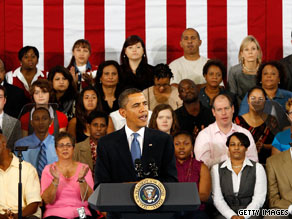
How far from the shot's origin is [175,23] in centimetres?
832

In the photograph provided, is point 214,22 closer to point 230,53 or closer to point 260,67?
point 230,53

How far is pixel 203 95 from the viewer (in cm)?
704

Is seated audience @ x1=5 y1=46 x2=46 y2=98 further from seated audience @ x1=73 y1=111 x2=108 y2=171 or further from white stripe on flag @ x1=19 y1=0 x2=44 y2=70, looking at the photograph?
seated audience @ x1=73 y1=111 x2=108 y2=171

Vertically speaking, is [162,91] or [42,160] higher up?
[162,91]

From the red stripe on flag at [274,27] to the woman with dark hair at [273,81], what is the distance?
1188mm

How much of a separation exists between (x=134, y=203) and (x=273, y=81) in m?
4.11

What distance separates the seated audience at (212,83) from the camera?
7.00 m

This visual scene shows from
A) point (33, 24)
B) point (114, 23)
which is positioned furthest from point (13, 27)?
point (114, 23)

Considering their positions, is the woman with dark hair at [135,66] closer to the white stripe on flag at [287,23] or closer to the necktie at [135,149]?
the white stripe on flag at [287,23]

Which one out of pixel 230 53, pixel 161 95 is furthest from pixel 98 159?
pixel 230 53

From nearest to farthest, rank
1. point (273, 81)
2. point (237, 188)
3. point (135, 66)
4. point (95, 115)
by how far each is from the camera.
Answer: point (237, 188) → point (95, 115) → point (273, 81) → point (135, 66)

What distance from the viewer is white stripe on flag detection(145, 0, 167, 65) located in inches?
324

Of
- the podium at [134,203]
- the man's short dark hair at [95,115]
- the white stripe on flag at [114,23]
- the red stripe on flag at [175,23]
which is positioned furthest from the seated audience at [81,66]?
the podium at [134,203]

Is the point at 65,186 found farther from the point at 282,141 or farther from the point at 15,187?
the point at 282,141
